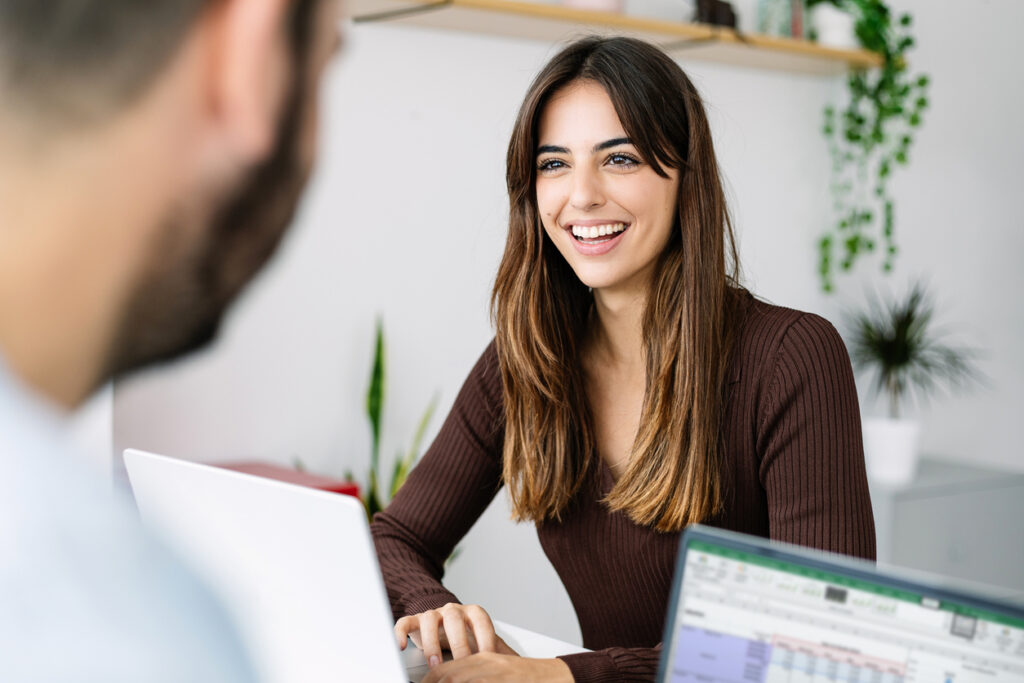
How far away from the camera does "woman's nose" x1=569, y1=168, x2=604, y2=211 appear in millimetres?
1590

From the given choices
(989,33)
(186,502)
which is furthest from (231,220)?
(989,33)

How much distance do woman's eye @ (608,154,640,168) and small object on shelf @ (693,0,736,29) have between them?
5.63 feet

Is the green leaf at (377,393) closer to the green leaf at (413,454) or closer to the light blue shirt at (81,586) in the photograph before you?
the green leaf at (413,454)

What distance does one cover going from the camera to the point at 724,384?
154cm

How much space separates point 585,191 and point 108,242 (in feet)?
4.37

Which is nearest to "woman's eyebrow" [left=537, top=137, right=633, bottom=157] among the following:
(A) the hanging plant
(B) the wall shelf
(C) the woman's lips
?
(C) the woman's lips

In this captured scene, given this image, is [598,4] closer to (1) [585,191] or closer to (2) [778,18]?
(2) [778,18]

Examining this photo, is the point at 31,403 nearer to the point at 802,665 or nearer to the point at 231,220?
the point at 231,220

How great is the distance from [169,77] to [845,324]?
3720mm

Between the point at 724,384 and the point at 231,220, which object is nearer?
the point at 231,220

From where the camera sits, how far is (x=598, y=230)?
162 centimetres

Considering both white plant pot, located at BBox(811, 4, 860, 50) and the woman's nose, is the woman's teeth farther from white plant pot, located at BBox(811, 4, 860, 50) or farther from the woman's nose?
white plant pot, located at BBox(811, 4, 860, 50)

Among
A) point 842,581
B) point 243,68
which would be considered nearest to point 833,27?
point 842,581

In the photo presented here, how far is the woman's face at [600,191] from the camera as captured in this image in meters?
1.58
